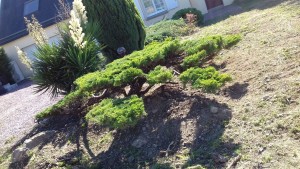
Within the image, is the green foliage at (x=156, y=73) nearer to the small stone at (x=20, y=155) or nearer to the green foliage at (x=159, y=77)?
the green foliage at (x=159, y=77)

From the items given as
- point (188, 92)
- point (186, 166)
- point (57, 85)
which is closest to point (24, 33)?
point (57, 85)

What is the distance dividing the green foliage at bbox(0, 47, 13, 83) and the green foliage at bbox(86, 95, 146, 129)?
55.7 feet

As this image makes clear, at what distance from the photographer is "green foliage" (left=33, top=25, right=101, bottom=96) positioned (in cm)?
669

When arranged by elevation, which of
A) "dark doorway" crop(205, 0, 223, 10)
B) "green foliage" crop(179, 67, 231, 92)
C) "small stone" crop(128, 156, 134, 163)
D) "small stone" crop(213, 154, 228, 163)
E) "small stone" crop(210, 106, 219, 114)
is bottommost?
"dark doorway" crop(205, 0, 223, 10)

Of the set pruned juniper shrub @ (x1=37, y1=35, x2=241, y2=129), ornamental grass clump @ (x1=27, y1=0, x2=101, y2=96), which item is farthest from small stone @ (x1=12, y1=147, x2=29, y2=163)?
ornamental grass clump @ (x1=27, y1=0, x2=101, y2=96)

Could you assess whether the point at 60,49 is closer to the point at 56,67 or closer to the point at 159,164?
the point at 56,67

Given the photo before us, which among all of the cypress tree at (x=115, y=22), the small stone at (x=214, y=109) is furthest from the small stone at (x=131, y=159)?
the cypress tree at (x=115, y=22)

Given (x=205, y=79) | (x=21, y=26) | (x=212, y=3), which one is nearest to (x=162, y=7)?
(x=212, y=3)

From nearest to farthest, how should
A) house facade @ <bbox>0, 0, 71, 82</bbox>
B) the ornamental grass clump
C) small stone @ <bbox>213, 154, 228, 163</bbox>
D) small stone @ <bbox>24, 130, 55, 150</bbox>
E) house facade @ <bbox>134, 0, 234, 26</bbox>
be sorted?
small stone @ <bbox>213, 154, 228, 163</bbox>, small stone @ <bbox>24, 130, 55, 150</bbox>, the ornamental grass clump, house facade @ <bbox>134, 0, 234, 26</bbox>, house facade @ <bbox>0, 0, 71, 82</bbox>

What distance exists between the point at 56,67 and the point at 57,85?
35cm

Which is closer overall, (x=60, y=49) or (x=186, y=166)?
(x=186, y=166)

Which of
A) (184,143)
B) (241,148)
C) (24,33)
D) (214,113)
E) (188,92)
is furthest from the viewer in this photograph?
(24,33)

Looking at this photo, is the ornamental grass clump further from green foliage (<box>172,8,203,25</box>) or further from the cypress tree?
green foliage (<box>172,8,203,25</box>)

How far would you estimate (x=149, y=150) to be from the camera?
425 cm
